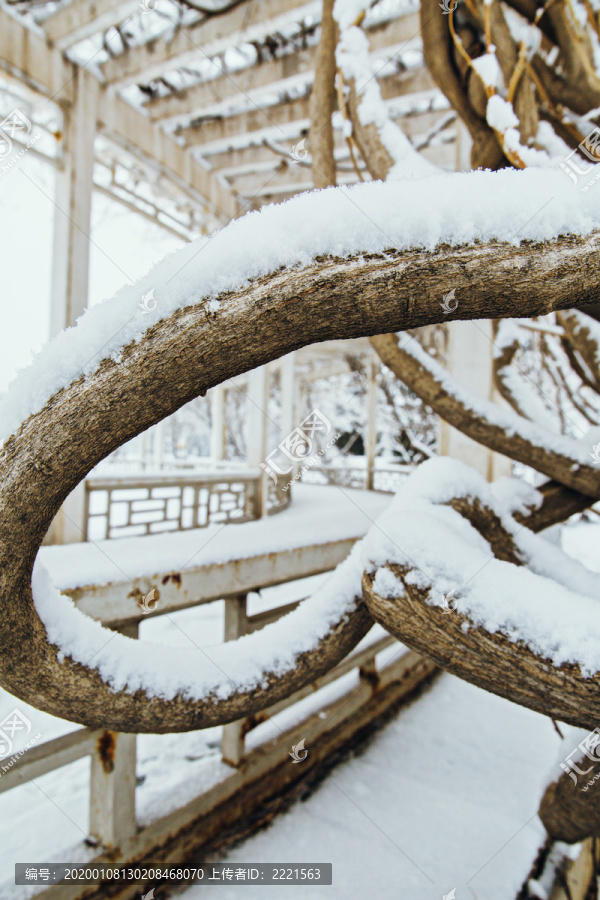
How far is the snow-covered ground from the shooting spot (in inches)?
73.0

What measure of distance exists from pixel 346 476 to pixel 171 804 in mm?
9809

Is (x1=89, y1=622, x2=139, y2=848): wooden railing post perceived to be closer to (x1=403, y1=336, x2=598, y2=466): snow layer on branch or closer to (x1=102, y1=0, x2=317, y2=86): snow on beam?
(x1=403, y1=336, x2=598, y2=466): snow layer on branch

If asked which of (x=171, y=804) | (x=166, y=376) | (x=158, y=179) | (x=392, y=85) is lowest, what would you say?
(x=171, y=804)

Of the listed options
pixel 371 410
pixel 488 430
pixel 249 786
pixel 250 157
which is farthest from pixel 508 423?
pixel 371 410

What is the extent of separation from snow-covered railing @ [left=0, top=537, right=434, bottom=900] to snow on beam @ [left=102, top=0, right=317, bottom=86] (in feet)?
12.5

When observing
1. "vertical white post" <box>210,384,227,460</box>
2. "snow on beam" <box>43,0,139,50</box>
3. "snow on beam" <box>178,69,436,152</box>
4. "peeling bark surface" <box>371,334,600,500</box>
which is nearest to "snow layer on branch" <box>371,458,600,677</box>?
"peeling bark surface" <box>371,334,600,500</box>

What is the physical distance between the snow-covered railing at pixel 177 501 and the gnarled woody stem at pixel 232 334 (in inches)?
121

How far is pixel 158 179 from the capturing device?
5.16 metres

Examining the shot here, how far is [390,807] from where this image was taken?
226 centimetres

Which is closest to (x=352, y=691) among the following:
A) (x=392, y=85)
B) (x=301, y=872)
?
(x=301, y=872)

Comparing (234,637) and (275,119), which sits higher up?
(275,119)

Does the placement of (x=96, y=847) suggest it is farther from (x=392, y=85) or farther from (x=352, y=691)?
(x=392, y=85)

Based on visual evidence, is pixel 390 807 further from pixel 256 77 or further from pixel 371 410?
pixel 371 410

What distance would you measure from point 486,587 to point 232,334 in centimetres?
56
